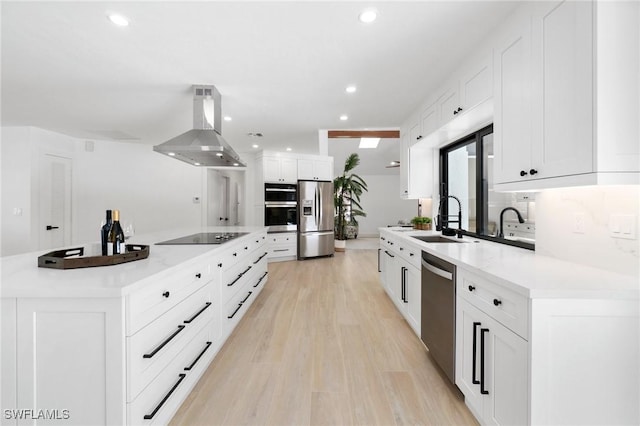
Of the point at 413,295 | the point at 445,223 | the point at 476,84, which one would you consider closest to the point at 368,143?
the point at 445,223

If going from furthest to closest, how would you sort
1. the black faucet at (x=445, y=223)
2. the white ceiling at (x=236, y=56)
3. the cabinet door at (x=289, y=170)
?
the cabinet door at (x=289, y=170) → the black faucet at (x=445, y=223) → the white ceiling at (x=236, y=56)

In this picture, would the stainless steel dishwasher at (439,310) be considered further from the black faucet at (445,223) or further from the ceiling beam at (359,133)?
the ceiling beam at (359,133)

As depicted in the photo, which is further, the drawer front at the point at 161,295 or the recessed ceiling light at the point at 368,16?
the recessed ceiling light at the point at 368,16

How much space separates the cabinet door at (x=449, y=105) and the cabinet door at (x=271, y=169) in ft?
12.4

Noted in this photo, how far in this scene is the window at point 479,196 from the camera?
2.20m

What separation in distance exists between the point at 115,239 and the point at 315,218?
464 centimetres

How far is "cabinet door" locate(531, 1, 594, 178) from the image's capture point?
1.20 metres

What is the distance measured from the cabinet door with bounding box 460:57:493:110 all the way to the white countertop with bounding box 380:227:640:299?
1100 mm

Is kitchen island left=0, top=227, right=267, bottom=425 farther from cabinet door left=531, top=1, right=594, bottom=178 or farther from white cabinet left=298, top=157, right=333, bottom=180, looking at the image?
white cabinet left=298, top=157, right=333, bottom=180

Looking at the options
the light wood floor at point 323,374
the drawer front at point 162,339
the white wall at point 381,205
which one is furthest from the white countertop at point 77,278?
the white wall at point 381,205

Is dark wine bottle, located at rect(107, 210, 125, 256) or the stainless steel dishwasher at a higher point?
dark wine bottle, located at rect(107, 210, 125, 256)

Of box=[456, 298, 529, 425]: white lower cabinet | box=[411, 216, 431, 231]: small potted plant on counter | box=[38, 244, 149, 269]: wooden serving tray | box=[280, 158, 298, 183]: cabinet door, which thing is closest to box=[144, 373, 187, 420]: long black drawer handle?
box=[38, 244, 149, 269]: wooden serving tray

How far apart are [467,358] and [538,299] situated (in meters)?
0.67

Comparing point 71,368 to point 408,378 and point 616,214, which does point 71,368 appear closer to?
point 408,378
